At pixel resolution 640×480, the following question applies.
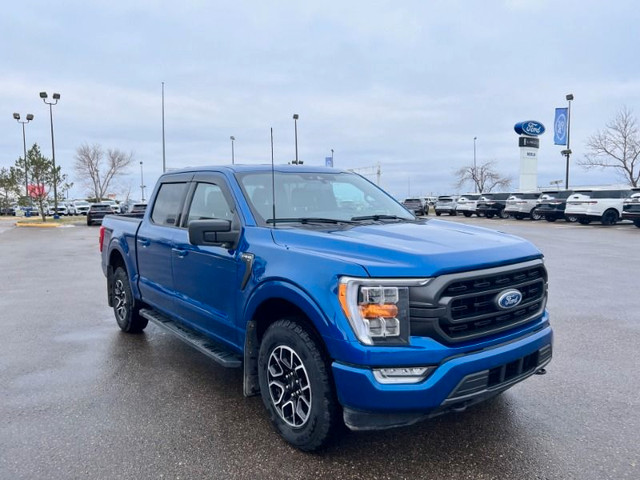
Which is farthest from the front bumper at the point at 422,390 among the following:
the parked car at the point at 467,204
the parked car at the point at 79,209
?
the parked car at the point at 79,209

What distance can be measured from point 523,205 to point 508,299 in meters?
29.5

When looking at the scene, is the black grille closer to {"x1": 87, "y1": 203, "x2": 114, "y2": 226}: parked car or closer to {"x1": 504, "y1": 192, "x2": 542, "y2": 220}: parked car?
{"x1": 504, "y1": 192, "x2": 542, "y2": 220}: parked car

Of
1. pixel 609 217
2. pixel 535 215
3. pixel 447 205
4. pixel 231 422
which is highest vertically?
pixel 447 205

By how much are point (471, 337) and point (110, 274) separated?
193 inches

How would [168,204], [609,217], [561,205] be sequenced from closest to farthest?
[168,204] → [609,217] → [561,205]

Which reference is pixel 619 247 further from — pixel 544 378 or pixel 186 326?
pixel 186 326

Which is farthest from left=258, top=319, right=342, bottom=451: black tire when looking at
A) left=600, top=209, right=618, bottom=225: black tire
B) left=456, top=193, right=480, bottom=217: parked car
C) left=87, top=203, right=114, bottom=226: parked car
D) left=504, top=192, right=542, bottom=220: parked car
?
left=456, top=193, right=480, bottom=217: parked car

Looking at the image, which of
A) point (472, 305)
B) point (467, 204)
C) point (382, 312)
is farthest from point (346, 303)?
point (467, 204)

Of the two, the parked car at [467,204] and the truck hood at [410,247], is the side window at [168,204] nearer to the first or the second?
the truck hood at [410,247]

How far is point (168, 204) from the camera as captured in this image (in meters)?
5.12

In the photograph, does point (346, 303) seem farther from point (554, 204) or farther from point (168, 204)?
point (554, 204)

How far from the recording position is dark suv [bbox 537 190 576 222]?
27.4m

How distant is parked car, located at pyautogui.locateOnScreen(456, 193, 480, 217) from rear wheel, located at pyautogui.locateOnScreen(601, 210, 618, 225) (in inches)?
435

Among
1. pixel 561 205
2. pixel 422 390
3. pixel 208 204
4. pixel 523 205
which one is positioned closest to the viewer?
pixel 422 390
